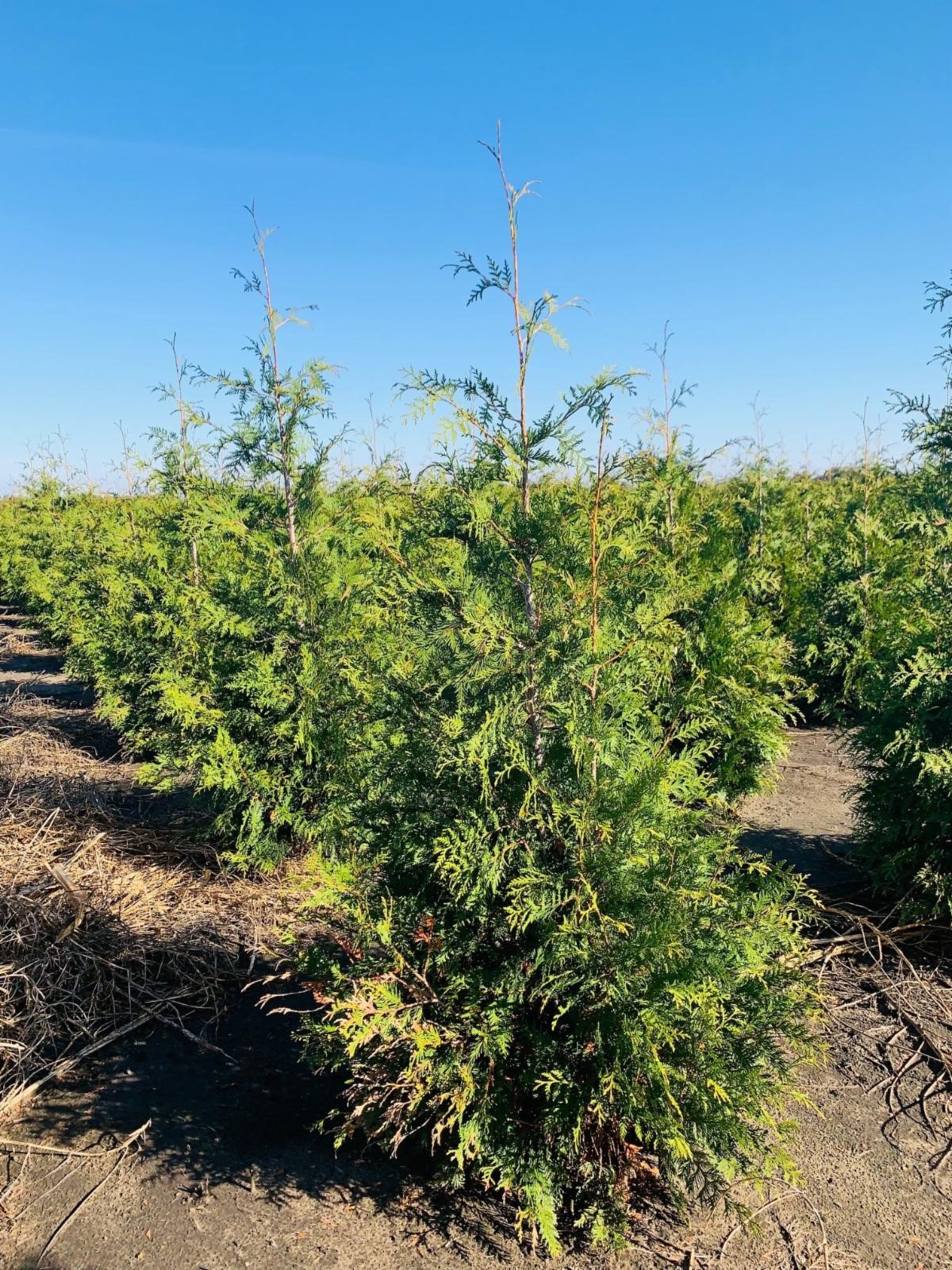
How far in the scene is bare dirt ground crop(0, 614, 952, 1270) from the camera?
3.04 m

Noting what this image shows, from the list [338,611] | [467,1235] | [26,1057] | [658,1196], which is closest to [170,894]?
[26,1057]

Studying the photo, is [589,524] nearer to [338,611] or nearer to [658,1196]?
[658,1196]

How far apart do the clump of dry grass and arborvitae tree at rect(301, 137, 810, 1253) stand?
765 millimetres

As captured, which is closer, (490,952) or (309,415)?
(490,952)

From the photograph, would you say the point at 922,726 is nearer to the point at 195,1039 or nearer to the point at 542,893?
the point at 542,893

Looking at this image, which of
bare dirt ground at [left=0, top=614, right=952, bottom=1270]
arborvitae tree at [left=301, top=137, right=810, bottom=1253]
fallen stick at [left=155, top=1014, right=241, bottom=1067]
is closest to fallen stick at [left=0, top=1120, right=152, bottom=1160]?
bare dirt ground at [left=0, top=614, right=952, bottom=1270]

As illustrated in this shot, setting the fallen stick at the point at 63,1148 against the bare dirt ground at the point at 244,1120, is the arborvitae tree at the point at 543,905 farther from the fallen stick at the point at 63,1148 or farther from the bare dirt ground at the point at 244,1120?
the fallen stick at the point at 63,1148

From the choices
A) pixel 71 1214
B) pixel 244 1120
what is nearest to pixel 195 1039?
pixel 244 1120

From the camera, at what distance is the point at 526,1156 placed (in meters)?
2.97

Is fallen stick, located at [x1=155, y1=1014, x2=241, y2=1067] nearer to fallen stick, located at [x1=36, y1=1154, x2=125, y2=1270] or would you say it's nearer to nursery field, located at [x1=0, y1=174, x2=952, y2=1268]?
nursery field, located at [x1=0, y1=174, x2=952, y2=1268]

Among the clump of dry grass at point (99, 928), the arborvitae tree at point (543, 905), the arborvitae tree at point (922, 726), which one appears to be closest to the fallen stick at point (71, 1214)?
the clump of dry grass at point (99, 928)

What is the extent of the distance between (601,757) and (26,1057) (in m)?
3.47

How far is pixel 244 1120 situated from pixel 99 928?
1.83 metres

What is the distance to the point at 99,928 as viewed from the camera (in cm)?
500
